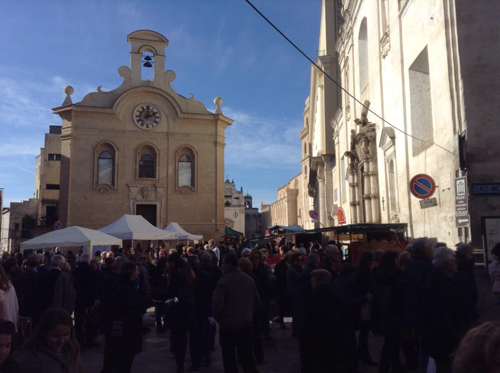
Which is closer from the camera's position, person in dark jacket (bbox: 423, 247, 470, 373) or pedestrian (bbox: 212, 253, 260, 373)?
person in dark jacket (bbox: 423, 247, 470, 373)

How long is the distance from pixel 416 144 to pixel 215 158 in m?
21.1

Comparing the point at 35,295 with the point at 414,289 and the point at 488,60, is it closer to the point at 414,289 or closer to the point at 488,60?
the point at 414,289

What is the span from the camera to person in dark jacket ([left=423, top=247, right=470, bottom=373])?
4.16 m

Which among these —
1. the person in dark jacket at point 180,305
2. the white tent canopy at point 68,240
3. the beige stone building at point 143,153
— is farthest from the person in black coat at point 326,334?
the beige stone building at point 143,153

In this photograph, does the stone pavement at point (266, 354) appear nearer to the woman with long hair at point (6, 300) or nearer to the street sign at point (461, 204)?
the street sign at point (461, 204)

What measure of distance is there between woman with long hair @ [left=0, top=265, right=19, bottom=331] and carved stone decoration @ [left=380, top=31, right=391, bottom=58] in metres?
16.2

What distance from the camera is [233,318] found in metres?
5.65

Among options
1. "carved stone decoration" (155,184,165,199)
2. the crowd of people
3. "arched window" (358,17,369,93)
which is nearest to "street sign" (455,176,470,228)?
the crowd of people

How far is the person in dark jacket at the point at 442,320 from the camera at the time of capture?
4160 mm

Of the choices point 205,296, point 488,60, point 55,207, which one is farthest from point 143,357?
point 55,207

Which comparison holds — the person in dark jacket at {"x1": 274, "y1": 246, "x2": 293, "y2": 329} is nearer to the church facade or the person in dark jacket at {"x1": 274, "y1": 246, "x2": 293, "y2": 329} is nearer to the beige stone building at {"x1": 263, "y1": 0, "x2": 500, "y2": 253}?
the beige stone building at {"x1": 263, "y1": 0, "x2": 500, "y2": 253}

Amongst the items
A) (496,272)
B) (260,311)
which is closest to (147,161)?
(260,311)

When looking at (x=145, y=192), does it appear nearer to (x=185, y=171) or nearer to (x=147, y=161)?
(x=147, y=161)

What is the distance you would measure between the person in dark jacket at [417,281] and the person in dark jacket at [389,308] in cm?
27
